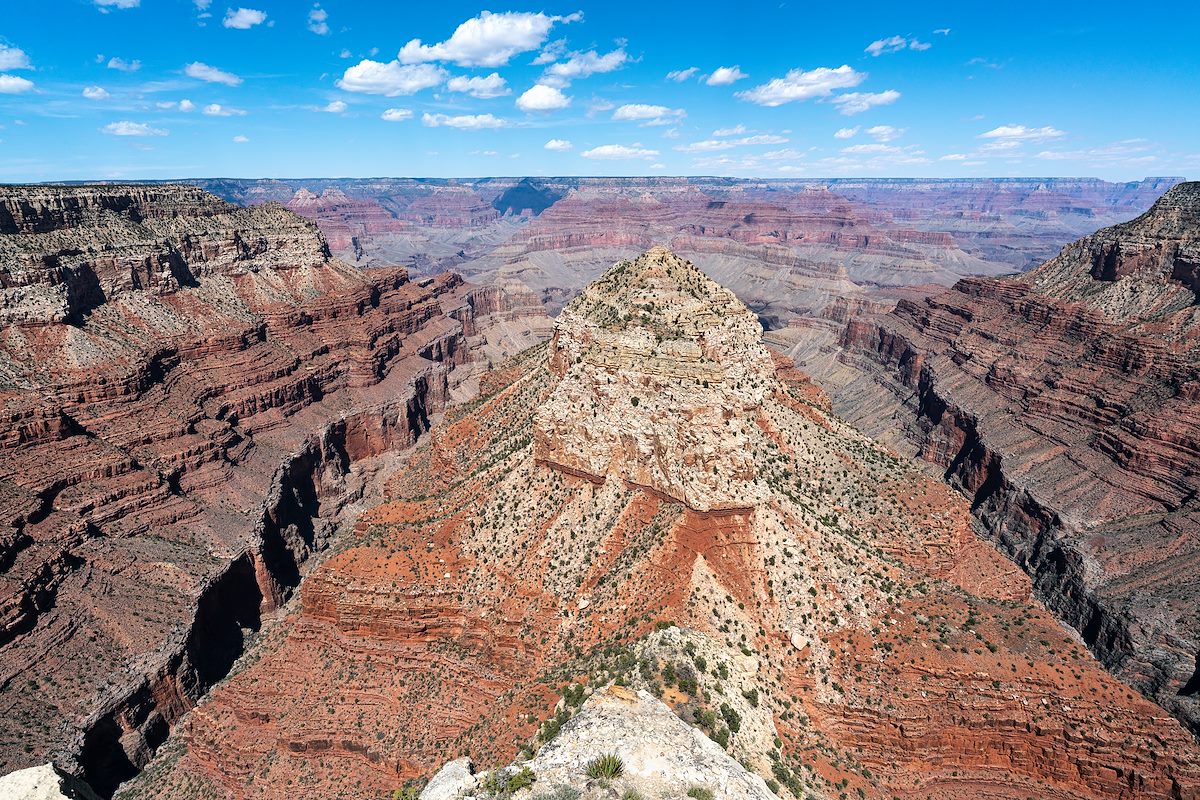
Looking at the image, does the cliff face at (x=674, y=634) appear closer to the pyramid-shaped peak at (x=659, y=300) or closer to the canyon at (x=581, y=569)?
the canyon at (x=581, y=569)

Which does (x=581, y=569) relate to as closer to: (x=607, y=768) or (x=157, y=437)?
(x=607, y=768)

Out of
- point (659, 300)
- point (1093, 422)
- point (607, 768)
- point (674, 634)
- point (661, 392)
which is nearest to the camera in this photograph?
point (607, 768)

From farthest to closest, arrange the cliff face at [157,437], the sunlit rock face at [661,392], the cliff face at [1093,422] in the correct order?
the cliff face at [1093,422], the cliff face at [157,437], the sunlit rock face at [661,392]

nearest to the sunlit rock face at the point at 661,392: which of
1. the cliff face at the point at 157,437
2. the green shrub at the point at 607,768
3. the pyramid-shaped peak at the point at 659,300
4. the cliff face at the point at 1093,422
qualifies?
the pyramid-shaped peak at the point at 659,300

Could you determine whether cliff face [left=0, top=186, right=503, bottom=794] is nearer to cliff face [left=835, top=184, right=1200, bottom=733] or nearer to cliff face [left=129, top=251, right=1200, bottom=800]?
cliff face [left=129, top=251, right=1200, bottom=800]

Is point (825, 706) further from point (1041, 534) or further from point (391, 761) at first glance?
point (1041, 534)

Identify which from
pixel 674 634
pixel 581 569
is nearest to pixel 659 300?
pixel 581 569
